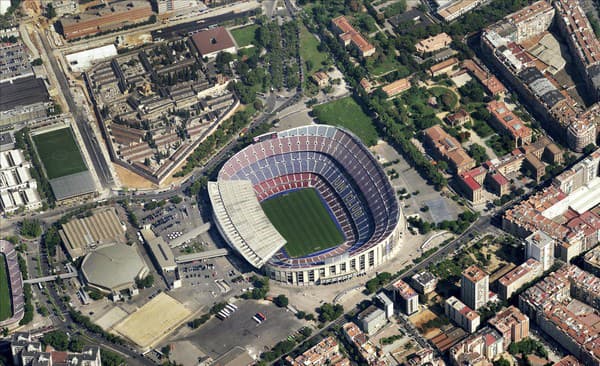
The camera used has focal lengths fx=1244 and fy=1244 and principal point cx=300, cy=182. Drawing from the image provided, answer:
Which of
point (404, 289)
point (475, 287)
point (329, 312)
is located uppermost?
point (329, 312)

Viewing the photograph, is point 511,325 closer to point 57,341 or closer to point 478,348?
point 478,348

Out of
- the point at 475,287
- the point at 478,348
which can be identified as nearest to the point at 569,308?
the point at 475,287

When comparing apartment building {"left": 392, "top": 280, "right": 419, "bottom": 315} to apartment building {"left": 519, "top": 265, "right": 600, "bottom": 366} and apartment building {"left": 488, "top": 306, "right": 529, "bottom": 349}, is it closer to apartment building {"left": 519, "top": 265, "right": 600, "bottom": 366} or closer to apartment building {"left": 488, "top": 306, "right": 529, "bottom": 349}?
apartment building {"left": 488, "top": 306, "right": 529, "bottom": 349}

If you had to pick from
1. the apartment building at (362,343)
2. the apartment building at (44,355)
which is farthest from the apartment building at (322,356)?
the apartment building at (44,355)

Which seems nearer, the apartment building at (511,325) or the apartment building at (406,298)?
the apartment building at (511,325)

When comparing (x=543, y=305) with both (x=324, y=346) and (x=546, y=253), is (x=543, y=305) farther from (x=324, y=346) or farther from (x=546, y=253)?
(x=324, y=346)

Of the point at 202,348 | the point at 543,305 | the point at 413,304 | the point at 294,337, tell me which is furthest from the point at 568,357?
the point at 202,348

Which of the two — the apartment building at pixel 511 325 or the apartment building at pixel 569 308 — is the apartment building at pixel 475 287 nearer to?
the apartment building at pixel 511 325
